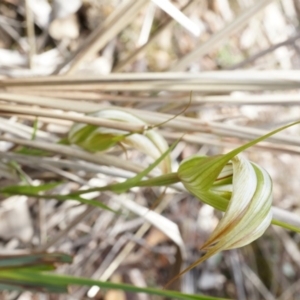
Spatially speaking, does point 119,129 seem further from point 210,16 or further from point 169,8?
point 210,16

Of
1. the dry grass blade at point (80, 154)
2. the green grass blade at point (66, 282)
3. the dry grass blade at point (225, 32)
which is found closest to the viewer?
the green grass blade at point (66, 282)

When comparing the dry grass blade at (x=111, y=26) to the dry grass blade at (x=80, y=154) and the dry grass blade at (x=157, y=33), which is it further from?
the dry grass blade at (x=80, y=154)

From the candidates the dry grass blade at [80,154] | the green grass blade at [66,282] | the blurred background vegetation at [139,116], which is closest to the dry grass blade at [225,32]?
the blurred background vegetation at [139,116]

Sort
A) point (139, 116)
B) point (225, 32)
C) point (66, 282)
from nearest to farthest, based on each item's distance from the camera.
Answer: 1. point (66, 282)
2. point (139, 116)
3. point (225, 32)

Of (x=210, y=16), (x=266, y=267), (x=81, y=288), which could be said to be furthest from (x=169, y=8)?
(x=266, y=267)

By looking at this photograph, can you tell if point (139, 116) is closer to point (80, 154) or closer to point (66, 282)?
point (80, 154)

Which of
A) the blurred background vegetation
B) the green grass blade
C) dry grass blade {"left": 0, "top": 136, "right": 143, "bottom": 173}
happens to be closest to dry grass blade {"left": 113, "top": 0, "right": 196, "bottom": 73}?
the blurred background vegetation

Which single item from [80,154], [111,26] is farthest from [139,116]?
[111,26]

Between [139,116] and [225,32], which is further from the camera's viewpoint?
[225,32]
